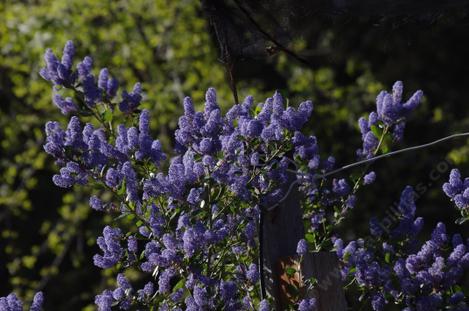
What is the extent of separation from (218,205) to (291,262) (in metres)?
0.25

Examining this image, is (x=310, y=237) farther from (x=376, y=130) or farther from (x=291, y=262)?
(x=376, y=130)

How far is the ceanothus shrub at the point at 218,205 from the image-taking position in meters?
2.42

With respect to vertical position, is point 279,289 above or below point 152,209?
below

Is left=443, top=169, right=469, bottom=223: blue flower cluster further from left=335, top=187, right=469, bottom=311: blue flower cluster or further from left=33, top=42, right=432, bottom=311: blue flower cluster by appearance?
left=33, top=42, right=432, bottom=311: blue flower cluster

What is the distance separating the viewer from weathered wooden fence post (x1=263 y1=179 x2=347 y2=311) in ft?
8.18

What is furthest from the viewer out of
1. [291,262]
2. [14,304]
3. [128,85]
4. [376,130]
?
[128,85]

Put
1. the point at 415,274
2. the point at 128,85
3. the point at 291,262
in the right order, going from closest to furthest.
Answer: the point at 291,262 → the point at 415,274 → the point at 128,85

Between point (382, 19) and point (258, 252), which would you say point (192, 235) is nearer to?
point (258, 252)

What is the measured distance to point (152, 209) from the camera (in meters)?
2.47

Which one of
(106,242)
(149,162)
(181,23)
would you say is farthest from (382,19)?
(181,23)

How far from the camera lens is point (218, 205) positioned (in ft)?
8.31

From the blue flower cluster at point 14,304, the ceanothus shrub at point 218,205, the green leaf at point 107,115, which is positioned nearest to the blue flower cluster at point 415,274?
the ceanothus shrub at point 218,205

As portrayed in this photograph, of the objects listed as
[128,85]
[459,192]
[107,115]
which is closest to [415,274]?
[459,192]

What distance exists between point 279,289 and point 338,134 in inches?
215
